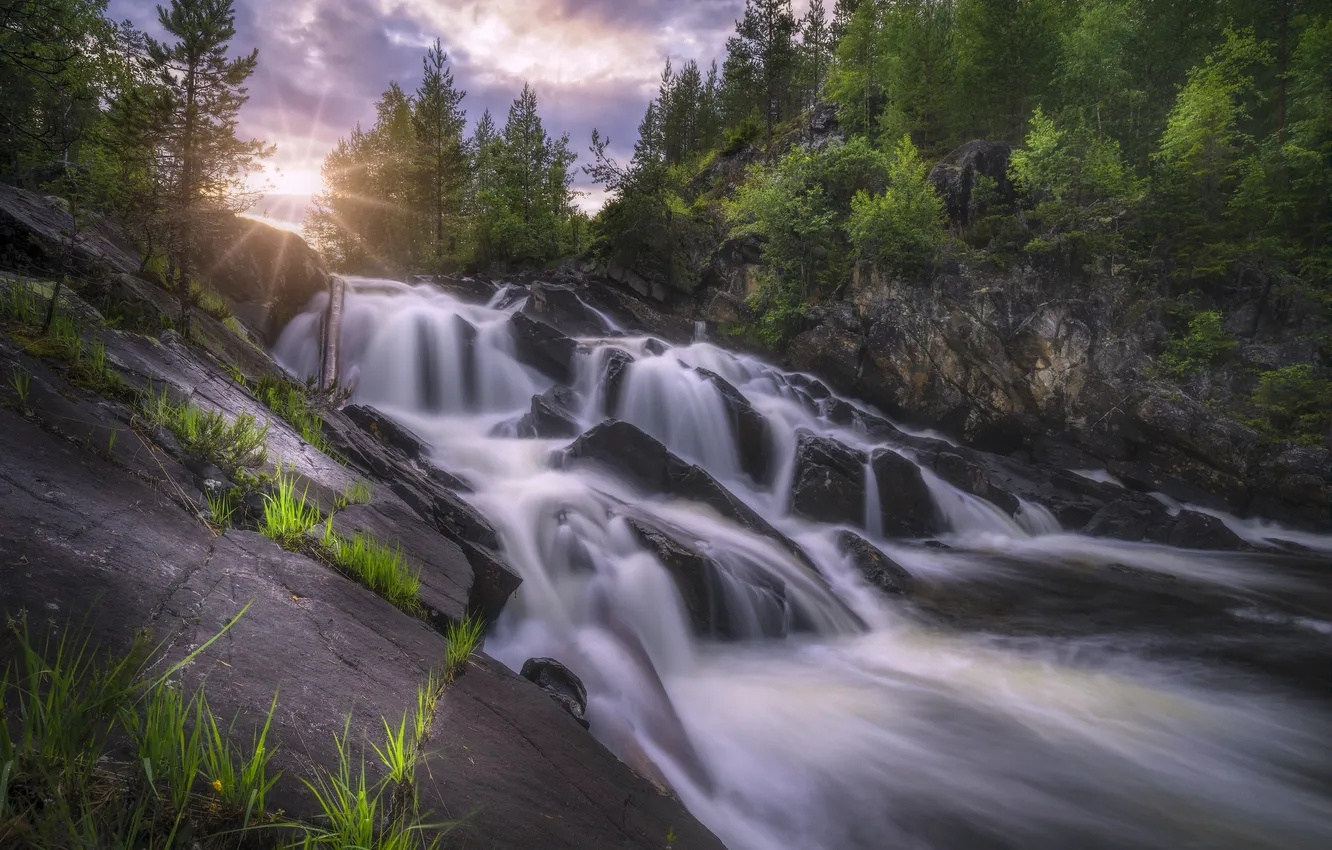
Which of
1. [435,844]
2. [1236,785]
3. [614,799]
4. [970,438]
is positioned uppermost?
[970,438]

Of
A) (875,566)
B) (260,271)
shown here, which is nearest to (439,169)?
(260,271)

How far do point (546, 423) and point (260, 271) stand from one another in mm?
8262

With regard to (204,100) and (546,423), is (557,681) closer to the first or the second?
(546,423)

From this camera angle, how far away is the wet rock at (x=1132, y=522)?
14.7 meters

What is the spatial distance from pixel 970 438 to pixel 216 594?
2103 centimetres

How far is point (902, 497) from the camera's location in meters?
14.0

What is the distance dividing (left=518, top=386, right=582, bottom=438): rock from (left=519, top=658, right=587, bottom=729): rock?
30.1 feet

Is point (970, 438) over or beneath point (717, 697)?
over

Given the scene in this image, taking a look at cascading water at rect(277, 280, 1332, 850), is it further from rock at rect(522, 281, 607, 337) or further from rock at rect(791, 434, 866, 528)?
rock at rect(522, 281, 607, 337)

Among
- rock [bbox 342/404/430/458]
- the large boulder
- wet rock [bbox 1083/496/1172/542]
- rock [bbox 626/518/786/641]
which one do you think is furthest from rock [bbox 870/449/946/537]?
the large boulder

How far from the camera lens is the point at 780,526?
13.1 metres

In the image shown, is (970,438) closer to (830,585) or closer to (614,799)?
(830,585)

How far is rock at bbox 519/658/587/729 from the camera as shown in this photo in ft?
14.5

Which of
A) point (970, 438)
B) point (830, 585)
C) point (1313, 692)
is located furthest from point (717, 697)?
point (970, 438)
